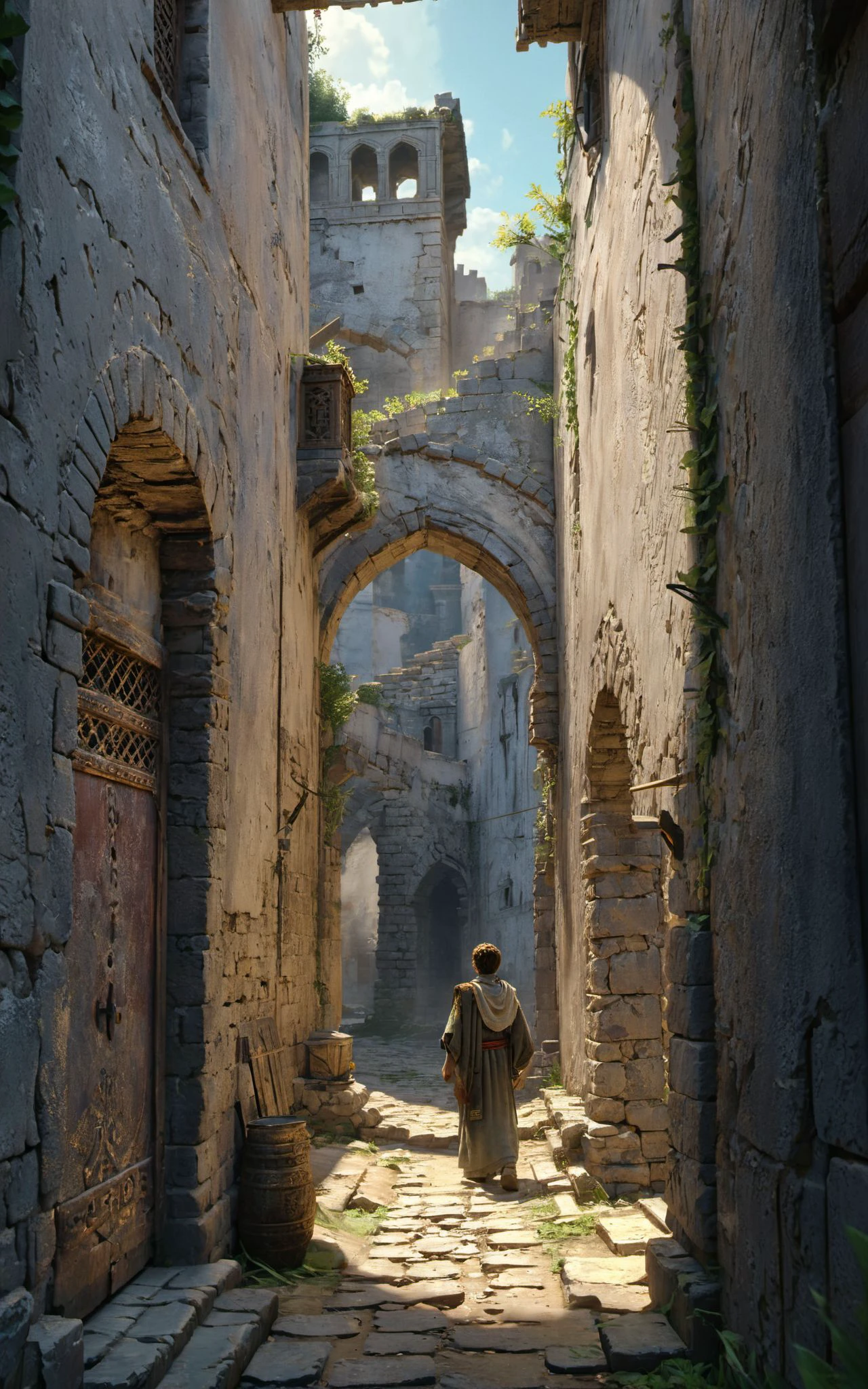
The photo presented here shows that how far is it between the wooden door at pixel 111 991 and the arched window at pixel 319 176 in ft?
63.2

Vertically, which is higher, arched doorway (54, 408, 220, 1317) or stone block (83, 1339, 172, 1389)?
arched doorway (54, 408, 220, 1317)

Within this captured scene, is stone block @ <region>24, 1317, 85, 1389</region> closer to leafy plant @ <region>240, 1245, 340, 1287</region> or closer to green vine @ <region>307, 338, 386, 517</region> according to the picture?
leafy plant @ <region>240, 1245, 340, 1287</region>

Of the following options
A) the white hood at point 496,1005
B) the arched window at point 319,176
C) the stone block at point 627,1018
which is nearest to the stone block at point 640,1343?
the stone block at point 627,1018

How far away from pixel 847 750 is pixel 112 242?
2.94m

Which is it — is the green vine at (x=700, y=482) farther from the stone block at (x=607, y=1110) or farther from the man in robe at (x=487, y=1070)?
the man in robe at (x=487, y=1070)

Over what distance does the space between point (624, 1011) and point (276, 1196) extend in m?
2.82

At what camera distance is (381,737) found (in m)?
20.2

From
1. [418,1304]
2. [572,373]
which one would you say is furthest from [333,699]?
[418,1304]

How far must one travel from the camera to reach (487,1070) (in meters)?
8.01

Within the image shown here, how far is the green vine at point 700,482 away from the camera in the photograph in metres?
4.52

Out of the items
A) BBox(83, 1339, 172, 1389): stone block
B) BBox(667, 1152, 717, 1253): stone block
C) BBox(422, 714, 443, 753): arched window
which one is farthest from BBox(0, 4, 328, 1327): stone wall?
BBox(422, 714, 443, 753): arched window

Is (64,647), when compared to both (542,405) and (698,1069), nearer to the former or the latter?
(698,1069)

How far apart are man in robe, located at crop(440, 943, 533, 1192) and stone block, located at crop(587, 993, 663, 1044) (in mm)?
472

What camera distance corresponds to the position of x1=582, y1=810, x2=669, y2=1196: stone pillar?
739 centimetres
